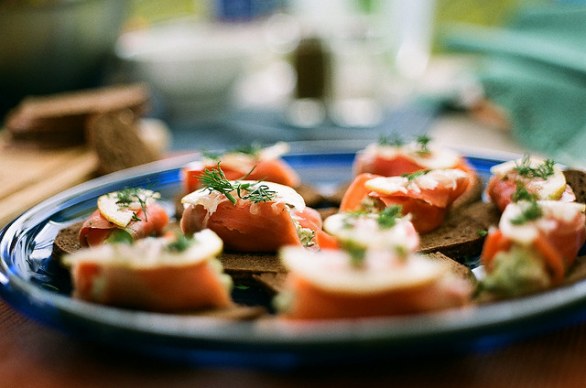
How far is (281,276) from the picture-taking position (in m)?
1.38

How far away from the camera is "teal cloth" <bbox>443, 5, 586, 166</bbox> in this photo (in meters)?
2.76

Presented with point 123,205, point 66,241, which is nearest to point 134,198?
point 123,205

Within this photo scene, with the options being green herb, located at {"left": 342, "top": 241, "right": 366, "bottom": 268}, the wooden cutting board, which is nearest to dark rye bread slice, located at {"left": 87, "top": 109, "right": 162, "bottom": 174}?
the wooden cutting board

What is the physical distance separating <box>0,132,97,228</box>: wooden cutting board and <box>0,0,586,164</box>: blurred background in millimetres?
727

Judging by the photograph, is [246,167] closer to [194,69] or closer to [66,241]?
[66,241]

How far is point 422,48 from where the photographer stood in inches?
205

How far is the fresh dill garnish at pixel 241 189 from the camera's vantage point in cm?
152

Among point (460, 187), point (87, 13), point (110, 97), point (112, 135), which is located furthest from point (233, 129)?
point (460, 187)

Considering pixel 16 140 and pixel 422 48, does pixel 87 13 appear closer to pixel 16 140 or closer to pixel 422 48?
pixel 16 140

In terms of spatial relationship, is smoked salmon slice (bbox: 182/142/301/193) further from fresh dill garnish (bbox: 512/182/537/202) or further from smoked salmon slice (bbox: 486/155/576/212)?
fresh dill garnish (bbox: 512/182/537/202)

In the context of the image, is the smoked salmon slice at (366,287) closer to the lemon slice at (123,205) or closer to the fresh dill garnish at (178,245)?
the fresh dill garnish at (178,245)

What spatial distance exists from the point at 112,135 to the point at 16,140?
2.04 ft

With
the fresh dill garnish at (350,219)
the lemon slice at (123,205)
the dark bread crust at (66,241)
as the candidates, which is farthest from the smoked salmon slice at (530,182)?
the dark bread crust at (66,241)

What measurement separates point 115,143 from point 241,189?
3.40 feet
